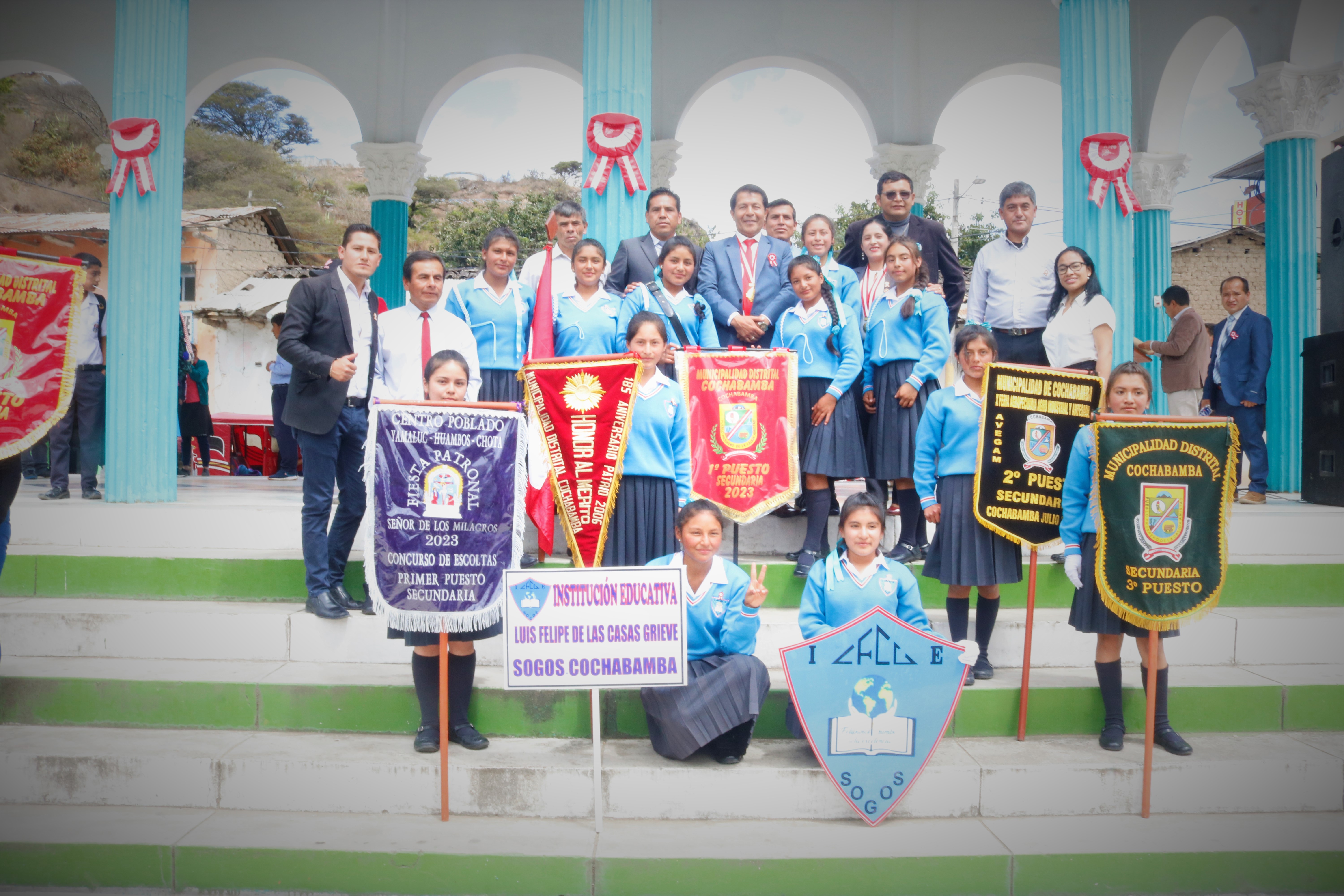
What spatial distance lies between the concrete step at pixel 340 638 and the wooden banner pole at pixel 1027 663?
1.55 feet

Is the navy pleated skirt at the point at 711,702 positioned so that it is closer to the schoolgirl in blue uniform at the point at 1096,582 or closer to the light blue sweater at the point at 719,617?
the light blue sweater at the point at 719,617

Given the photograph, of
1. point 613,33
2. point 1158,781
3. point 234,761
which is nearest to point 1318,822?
point 1158,781

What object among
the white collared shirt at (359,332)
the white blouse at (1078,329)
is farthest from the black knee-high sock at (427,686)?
the white blouse at (1078,329)

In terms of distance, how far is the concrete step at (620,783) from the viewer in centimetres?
348

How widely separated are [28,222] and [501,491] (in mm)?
25090

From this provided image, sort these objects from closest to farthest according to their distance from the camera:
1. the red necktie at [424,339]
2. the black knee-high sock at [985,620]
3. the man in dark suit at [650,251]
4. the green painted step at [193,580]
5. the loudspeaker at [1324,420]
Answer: the black knee-high sock at [985,620], the red necktie at [424,339], the green painted step at [193,580], the man in dark suit at [650,251], the loudspeaker at [1324,420]

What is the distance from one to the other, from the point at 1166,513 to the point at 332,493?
3877 millimetres

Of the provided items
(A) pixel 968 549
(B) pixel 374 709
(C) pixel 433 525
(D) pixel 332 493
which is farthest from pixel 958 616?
(D) pixel 332 493

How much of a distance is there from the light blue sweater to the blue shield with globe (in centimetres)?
30

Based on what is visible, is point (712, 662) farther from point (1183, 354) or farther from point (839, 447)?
point (1183, 354)

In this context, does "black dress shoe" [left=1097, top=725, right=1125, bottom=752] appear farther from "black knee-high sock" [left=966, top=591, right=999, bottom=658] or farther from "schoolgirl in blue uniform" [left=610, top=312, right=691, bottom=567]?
"schoolgirl in blue uniform" [left=610, top=312, right=691, bottom=567]

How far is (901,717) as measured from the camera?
11.0 feet

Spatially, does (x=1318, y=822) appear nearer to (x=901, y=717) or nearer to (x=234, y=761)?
(x=901, y=717)

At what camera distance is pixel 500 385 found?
16.7 feet
